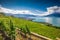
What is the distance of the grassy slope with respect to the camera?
14.7ft

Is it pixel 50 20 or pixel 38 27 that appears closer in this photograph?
pixel 38 27

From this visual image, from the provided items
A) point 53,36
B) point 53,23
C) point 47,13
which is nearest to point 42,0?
point 47,13

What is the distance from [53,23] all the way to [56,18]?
0.17 metres

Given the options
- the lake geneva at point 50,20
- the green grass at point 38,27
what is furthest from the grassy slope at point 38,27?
the lake geneva at point 50,20

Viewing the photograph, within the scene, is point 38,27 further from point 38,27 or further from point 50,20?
point 50,20

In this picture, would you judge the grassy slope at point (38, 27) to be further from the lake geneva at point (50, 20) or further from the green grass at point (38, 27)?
the lake geneva at point (50, 20)

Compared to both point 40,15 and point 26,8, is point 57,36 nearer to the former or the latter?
point 40,15

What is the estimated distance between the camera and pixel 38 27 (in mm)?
4598

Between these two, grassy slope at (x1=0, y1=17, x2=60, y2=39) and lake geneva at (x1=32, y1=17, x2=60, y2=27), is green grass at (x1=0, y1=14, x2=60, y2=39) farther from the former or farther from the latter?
lake geneva at (x1=32, y1=17, x2=60, y2=27)

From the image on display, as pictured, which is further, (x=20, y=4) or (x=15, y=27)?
(x=20, y=4)

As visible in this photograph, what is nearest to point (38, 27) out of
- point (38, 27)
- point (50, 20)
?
point (38, 27)

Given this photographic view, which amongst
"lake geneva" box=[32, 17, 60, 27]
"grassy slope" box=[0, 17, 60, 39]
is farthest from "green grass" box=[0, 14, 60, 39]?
"lake geneva" box=[32, 17, 60, 27]

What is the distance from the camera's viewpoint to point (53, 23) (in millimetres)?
4688

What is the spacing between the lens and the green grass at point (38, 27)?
447 centimetres
